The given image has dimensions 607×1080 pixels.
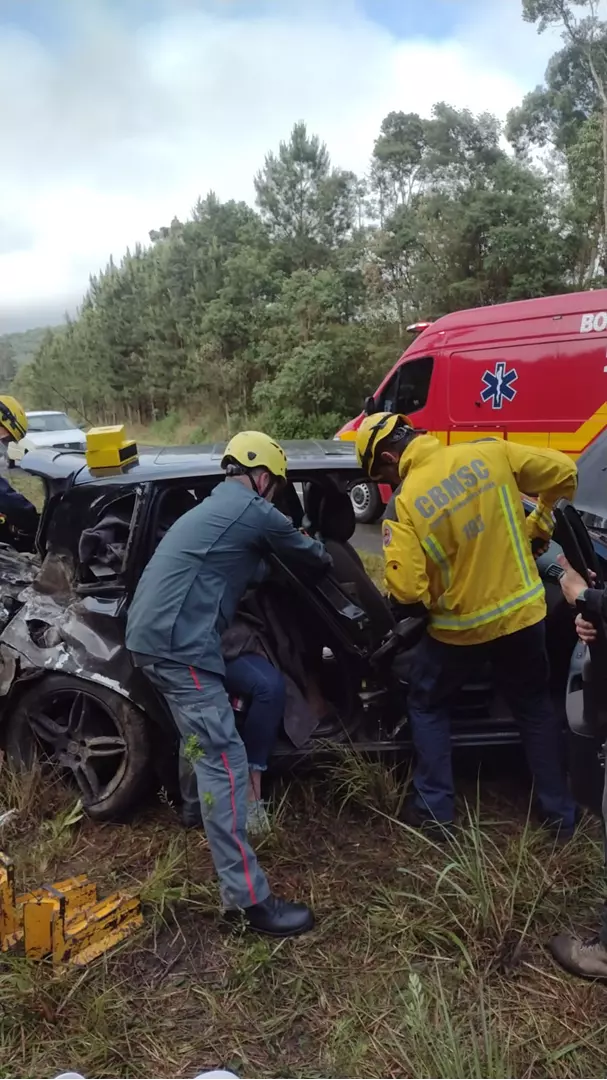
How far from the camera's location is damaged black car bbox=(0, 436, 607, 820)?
9.70ft

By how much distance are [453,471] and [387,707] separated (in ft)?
3.25

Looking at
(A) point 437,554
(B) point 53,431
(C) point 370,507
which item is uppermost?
(A) point 437,554

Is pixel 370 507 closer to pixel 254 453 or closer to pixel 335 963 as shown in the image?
pixel 254 453

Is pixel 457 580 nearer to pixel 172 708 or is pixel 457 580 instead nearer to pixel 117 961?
pixel 172 708

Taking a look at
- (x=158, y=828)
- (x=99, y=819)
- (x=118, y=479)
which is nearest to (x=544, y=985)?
(x=158, y=828)

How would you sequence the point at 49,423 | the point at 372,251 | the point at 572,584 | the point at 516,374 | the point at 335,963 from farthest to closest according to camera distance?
the point at 372,251 → the point at 49,423 → the point at 516,374 → the point at 335,963 → the point at 572,584

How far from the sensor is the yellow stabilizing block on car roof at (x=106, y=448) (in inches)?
123

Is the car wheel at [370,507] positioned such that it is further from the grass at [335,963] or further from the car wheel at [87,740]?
the car wheel at [87,740]

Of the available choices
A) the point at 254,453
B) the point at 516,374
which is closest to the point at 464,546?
the point at 254,453

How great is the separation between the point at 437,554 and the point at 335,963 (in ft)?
4.40

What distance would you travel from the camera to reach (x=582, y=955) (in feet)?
7.34

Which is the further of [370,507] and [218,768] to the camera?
[370,507]

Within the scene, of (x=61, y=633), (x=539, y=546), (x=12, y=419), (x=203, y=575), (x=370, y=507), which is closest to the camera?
(x=203, y=575)

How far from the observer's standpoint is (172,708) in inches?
103
